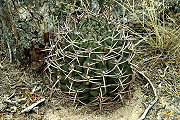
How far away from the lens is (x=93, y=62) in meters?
1.54

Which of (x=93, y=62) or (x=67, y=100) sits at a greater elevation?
(x=93, y=62)

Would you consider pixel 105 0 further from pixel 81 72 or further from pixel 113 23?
pixel 81 72

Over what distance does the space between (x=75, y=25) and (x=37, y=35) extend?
1.54 feet

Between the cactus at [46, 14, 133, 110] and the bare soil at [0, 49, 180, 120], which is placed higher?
the cactus at [46, 14, 133, 110]

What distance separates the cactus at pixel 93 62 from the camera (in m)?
1.53

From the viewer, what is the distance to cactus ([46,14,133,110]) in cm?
153

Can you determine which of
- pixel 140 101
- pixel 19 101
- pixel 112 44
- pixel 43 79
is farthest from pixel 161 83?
pixel 19 101

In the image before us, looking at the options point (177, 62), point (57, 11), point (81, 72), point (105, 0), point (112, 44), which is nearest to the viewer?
point (81, 72)

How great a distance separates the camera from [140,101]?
1870 millimetres

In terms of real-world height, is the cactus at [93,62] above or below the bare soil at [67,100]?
above

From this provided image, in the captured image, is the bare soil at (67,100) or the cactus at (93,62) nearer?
the cactus at (93,62)

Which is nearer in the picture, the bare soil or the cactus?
the cactus

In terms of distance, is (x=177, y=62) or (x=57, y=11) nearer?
(x=57, y=11)

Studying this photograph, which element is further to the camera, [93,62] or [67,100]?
[67,100]
